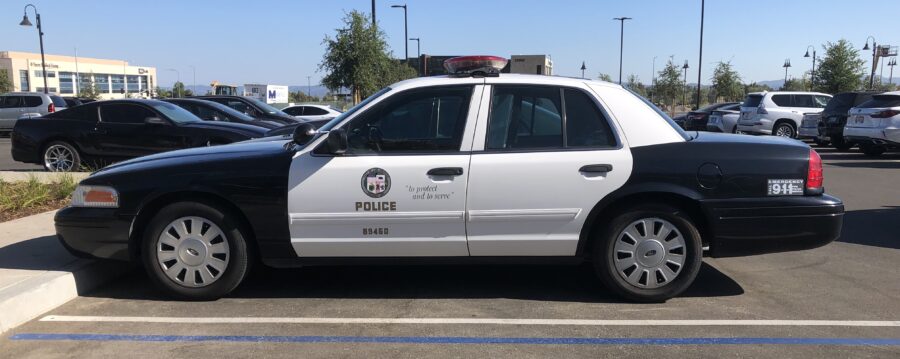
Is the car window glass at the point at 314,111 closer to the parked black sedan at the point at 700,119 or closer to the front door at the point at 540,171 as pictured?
the parked black sedan at the point at 700,119

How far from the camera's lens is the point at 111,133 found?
1026 cm

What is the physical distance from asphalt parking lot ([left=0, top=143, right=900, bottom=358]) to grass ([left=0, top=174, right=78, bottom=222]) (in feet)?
9.93

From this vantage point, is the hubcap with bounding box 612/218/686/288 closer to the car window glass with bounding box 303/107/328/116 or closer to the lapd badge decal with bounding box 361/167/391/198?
the lapd badge decal with bounding box 361/167/391/198

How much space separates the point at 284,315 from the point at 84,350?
3.90 ft

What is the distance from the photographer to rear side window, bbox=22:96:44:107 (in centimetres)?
2506

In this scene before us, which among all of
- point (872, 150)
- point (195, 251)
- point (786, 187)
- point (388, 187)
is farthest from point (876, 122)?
point (195, 251)

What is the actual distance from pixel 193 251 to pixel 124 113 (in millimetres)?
6817

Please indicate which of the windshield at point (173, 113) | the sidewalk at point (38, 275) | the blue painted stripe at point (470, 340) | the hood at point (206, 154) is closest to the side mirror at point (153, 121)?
the windshield at point (173, 113)

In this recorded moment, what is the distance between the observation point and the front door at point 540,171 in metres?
4.39

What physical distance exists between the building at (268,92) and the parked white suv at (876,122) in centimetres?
4398

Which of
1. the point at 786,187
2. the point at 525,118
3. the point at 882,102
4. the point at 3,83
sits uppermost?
the point at 3,83

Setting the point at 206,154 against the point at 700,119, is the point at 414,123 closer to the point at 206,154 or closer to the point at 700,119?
the point at 206,154

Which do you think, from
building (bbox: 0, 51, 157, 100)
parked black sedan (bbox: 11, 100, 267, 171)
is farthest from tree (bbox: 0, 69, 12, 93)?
parked black sedan (bbox: 11, 100, 267, 171)

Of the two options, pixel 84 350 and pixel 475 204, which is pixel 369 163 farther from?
pixel 84 350
